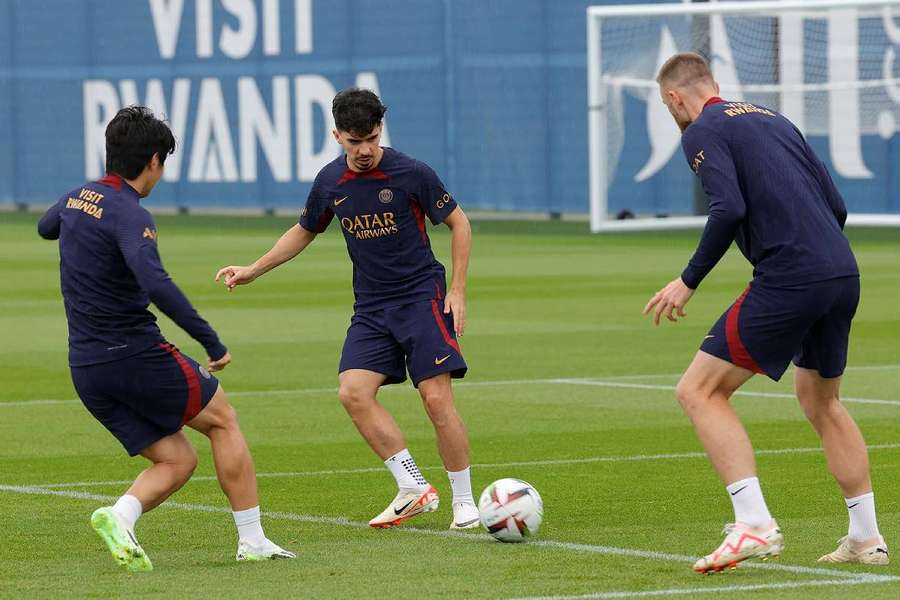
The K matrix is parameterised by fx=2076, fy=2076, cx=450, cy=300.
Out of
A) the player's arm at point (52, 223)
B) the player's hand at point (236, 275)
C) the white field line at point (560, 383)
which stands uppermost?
the player's arm at point (52, 223)

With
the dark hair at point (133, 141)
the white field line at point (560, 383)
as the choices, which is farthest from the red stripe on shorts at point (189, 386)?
the white field line at point (560, 383)

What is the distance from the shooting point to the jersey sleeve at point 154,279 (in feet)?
25.9

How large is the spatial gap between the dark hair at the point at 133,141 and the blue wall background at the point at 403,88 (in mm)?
25539

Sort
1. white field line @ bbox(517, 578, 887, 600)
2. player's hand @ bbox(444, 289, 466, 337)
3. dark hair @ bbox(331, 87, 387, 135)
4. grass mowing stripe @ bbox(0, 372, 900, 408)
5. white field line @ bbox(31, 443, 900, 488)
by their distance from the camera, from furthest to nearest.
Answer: grass mowing stripe @ bbox(0, 372, 900, 408)
white field line @ bbox(31, 443, 900, 488)
player's hand @ bbox(444, 289, 466, 337)
dark hair @ bbox(331, 87, 387, 135)
white field line @ bbox(517, 578, 887, 600)

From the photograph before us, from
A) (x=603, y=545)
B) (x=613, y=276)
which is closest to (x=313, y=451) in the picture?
(x=603, y=545)

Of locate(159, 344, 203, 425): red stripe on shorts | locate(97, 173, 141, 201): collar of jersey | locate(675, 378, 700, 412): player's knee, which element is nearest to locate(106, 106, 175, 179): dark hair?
locate(97, 173, 141, 201): collar of jersey

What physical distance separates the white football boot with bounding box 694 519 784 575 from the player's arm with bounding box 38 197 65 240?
9.46ft

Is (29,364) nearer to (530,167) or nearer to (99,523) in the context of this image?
(99,523)

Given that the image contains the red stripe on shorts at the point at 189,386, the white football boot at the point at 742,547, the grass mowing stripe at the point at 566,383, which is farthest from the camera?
the grass mowing stripe at the point at 566,383

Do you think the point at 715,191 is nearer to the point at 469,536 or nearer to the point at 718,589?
the point at 718,589

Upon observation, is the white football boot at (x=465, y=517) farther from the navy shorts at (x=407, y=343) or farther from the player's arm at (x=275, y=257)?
the player's arm at (x=275, y=257)

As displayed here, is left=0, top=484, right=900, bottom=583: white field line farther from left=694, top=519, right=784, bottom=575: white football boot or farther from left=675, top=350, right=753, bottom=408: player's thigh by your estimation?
left=675, top=350, right=753, bottom=408: player's thigh

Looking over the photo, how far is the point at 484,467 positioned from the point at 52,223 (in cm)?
360

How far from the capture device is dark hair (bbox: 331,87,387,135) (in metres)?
9.33
